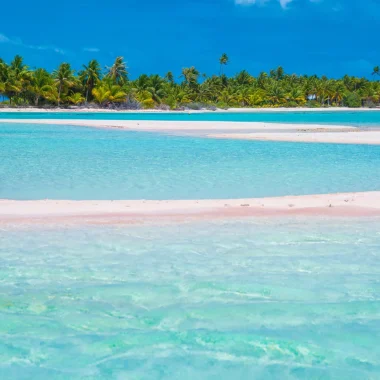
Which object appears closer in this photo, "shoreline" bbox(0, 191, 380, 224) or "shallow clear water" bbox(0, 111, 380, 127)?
"shoreline" bbox(0, 191, 380, 224)

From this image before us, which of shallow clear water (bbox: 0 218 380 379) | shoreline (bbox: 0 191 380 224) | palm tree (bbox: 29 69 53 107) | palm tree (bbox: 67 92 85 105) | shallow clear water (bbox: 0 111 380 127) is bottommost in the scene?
shallow clear water (bbox: 0 218 380 379)

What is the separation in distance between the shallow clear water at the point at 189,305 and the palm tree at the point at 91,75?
69.4 meters

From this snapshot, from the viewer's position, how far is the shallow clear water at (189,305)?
4.21 meters

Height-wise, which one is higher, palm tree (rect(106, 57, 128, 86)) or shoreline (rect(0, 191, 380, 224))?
palm tree (rect(106, 57, 128, 86))

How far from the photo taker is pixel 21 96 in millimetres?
75250

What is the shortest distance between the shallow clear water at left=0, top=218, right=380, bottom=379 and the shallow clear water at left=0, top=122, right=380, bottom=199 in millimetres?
4349

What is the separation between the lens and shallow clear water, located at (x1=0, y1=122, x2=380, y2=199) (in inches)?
488

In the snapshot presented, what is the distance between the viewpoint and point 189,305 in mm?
5293

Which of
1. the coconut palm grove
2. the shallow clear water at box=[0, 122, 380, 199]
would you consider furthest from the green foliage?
the shallow clear water at box=[0, 122, 380, 199]

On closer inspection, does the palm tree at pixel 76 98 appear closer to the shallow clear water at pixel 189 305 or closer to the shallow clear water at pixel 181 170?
the shallow clear water at pixel 181 170

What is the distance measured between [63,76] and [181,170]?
60760mm

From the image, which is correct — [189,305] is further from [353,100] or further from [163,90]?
[353,100]

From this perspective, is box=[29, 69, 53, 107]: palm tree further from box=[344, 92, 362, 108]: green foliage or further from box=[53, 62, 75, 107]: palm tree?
box=[344, 92, 362, 108]: green foliage

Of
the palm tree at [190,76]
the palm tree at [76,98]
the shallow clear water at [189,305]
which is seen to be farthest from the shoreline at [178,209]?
the palm tree at [190,76]
